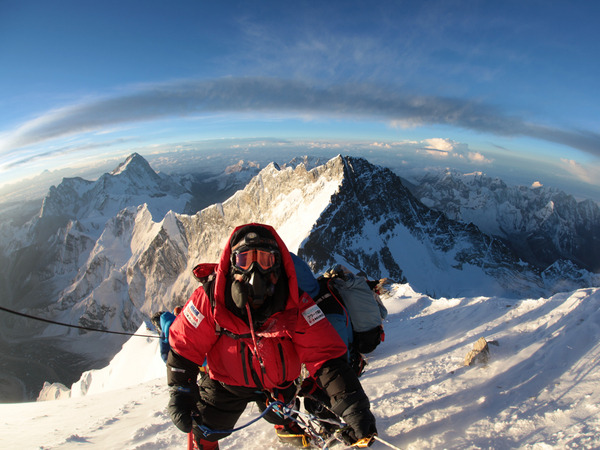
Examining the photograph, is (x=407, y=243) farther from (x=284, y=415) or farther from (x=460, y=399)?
(x=284, y=415)

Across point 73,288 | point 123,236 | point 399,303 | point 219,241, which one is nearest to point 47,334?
point 73,288

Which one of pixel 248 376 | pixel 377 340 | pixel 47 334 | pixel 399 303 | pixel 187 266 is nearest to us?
pixel 248 376

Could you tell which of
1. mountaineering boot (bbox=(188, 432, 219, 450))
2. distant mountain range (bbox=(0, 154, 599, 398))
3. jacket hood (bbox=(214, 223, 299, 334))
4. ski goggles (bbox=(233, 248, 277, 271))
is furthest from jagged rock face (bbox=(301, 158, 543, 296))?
ski goggles (bbox=(233, 248, 277, 271))

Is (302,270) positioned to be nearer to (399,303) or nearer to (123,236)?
(399,303)

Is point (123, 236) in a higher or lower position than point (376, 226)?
lower

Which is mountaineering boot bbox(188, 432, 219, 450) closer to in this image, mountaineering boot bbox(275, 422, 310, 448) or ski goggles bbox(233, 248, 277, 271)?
mountaineering boot bbox(275, 422, 310, 448)

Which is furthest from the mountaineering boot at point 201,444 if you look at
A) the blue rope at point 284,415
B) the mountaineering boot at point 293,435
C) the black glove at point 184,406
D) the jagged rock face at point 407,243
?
the jagged rock face at point 407,243

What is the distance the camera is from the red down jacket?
3824 millimetres

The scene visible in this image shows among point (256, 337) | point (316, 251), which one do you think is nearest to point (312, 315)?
point (256, 337)

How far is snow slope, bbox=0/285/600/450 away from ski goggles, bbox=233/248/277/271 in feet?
9.88

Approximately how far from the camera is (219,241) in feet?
317

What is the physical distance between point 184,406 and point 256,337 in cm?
136

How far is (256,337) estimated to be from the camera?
12.9 ft

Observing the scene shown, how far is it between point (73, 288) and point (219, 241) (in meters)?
121
